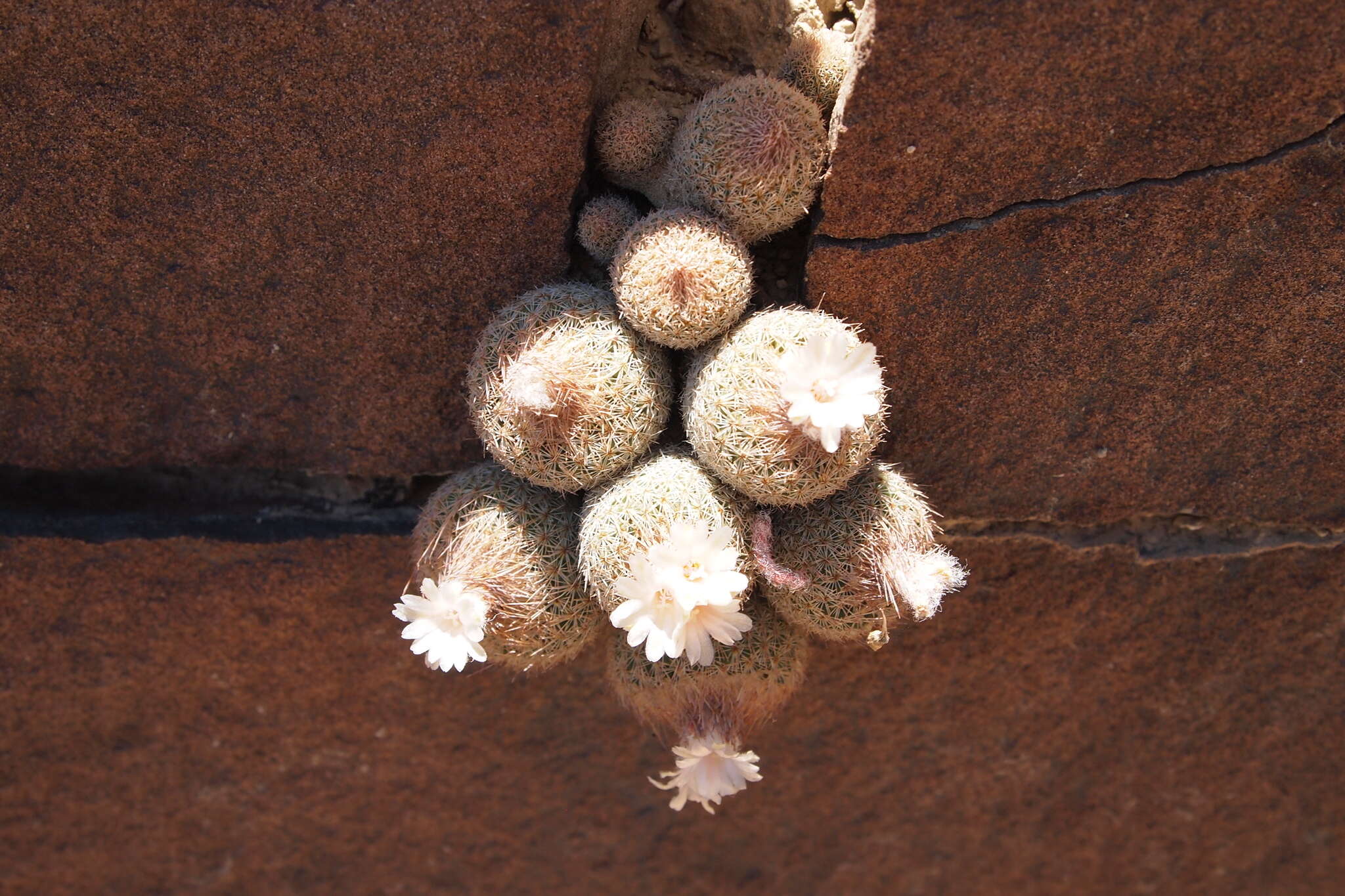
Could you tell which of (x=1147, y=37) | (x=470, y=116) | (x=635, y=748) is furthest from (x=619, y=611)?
(x=1147, y=37)

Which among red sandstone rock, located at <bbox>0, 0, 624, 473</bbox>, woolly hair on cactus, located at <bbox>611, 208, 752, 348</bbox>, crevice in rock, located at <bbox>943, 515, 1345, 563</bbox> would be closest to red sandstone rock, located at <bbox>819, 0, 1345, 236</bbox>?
woolly hair on cactus, located at <bbox>611, 208, 752, 348</bbox>

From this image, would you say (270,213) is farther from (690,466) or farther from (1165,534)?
(1165,534)

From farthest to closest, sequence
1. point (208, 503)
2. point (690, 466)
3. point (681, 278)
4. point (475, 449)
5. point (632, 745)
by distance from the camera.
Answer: point (632, 745)
point (208, 503)
point (475, 449)
point (690, 466)
point (681, 278)

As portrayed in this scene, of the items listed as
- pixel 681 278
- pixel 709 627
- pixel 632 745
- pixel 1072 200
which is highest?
pixel 1072 200

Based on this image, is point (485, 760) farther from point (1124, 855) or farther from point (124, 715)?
point (1124, 855)

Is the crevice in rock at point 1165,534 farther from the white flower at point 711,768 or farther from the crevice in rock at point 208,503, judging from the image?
the crevice in rock at point 208,503

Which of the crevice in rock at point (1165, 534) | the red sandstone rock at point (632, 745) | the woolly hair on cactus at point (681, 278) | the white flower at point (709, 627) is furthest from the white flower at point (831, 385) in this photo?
the red sandstone rock at point (632, 745)

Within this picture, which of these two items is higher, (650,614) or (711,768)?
(650,614)

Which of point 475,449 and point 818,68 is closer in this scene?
point 818,68

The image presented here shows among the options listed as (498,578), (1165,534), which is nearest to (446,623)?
(498,578)
